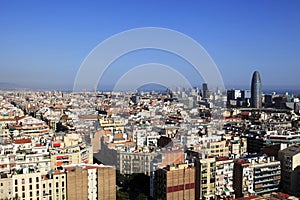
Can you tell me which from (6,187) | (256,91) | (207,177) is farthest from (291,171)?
(256,91)

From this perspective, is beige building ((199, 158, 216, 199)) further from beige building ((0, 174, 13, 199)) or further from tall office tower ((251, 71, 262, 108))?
tall office tower ((251, 71, 262, 108))

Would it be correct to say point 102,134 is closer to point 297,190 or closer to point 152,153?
point 152,153

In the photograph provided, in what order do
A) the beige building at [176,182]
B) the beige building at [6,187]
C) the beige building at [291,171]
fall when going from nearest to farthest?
the beige building at [6,187], the beige building at [176,182], the beige building at [291,171]

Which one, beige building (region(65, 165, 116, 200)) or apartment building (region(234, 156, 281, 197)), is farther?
apartment building (region(234, 156, 281, 197))

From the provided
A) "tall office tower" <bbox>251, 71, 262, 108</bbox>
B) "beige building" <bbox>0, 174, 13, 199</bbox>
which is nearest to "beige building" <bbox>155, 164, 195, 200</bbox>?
"beige building" <bbox>0, 174, 13, 199</bbox>

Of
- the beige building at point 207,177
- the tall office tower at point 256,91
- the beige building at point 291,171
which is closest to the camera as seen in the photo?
the beige building at point 207,177

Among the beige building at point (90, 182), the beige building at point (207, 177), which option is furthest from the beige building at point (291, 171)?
the beige building at point (90, 182)

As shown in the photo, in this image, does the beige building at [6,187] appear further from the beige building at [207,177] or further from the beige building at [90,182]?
the beige building at [207,177]

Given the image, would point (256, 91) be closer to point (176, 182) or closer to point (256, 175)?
point (256, 175)
